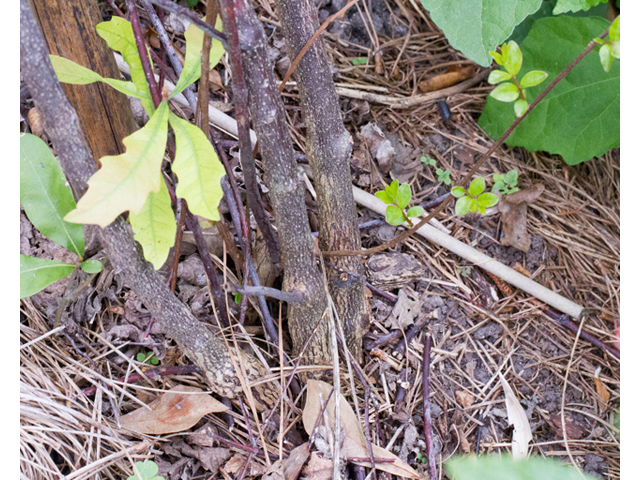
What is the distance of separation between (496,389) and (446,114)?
1.23 metres

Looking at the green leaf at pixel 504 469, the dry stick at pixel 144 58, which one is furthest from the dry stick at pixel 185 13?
the green leaf at pixel 504 469

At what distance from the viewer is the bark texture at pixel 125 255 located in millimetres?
770

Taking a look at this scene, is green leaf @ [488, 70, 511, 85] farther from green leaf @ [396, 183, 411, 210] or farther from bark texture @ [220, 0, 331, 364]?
bark texture @ [220, 0, 331, 364]

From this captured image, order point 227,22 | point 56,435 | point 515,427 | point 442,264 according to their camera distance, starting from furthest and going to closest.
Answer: point 442,264 → point 515,427 → point 56,435 → point 227,22

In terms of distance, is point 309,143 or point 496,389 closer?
point 309,143

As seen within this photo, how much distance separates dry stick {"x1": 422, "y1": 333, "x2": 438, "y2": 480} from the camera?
4.43ft

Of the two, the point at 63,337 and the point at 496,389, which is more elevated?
the point at 63,337

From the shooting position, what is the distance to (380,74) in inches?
77.7

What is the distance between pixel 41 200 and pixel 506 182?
1.79 m

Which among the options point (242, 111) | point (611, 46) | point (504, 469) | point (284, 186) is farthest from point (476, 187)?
point (504, 469)

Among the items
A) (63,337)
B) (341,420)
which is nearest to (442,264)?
(341,420)

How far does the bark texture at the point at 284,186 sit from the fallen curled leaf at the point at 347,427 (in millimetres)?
117

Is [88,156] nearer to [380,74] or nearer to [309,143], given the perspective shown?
[309,143]

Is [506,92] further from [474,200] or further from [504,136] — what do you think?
[474,200]
